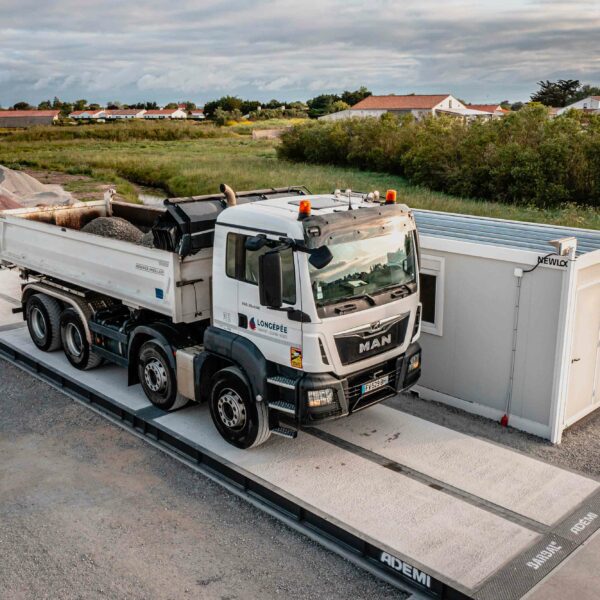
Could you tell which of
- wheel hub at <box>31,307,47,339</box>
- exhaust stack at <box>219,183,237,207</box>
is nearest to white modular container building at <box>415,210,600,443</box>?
exhaust stack at <box>219,183,237,207</box>

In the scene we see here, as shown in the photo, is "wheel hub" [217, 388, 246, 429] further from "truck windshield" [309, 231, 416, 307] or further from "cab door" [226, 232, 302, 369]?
"truck windshield" [309, 231, 416, 307]

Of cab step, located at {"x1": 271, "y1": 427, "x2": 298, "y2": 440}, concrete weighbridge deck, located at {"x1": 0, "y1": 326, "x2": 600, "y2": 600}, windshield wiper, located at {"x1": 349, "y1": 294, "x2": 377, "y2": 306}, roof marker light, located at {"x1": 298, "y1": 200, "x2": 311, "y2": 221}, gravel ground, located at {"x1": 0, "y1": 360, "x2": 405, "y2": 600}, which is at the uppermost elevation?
roof marker light, located at {"x1": 298, "y1": 200, "x2": 311, "y2": 221}

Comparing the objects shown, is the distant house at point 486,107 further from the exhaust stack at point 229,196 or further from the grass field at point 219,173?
the exhaust stack at point 229,196

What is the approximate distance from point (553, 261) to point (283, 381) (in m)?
3.30

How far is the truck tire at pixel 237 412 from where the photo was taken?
701 cm

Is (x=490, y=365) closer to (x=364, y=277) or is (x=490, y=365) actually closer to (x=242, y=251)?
(x=364, y=277)

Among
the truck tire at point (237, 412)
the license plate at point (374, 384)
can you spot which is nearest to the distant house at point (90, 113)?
the truck tire at point (237, 412)

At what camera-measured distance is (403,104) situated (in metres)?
91.1

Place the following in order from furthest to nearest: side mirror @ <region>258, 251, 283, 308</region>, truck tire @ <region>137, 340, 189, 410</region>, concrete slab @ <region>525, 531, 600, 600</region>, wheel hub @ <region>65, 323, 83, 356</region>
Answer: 1. wheel hub @ <region>65, 323, 83, 356</region>
2. truck tire @ <region>137, 340, 189, 410</region>
3. side mirror @ <region>258, 251, 283, 308</region>
4. concrete slab @ <region>525, 531, 600, 600</region>

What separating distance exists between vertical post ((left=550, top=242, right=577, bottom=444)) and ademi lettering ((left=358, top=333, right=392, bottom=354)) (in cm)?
201

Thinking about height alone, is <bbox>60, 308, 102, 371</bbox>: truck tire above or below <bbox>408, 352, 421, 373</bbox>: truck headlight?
below

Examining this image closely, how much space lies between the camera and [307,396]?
654 centimetres

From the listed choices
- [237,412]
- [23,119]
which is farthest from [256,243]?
[23,119]

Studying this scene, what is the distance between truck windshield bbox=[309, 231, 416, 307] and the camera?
6391 mm
